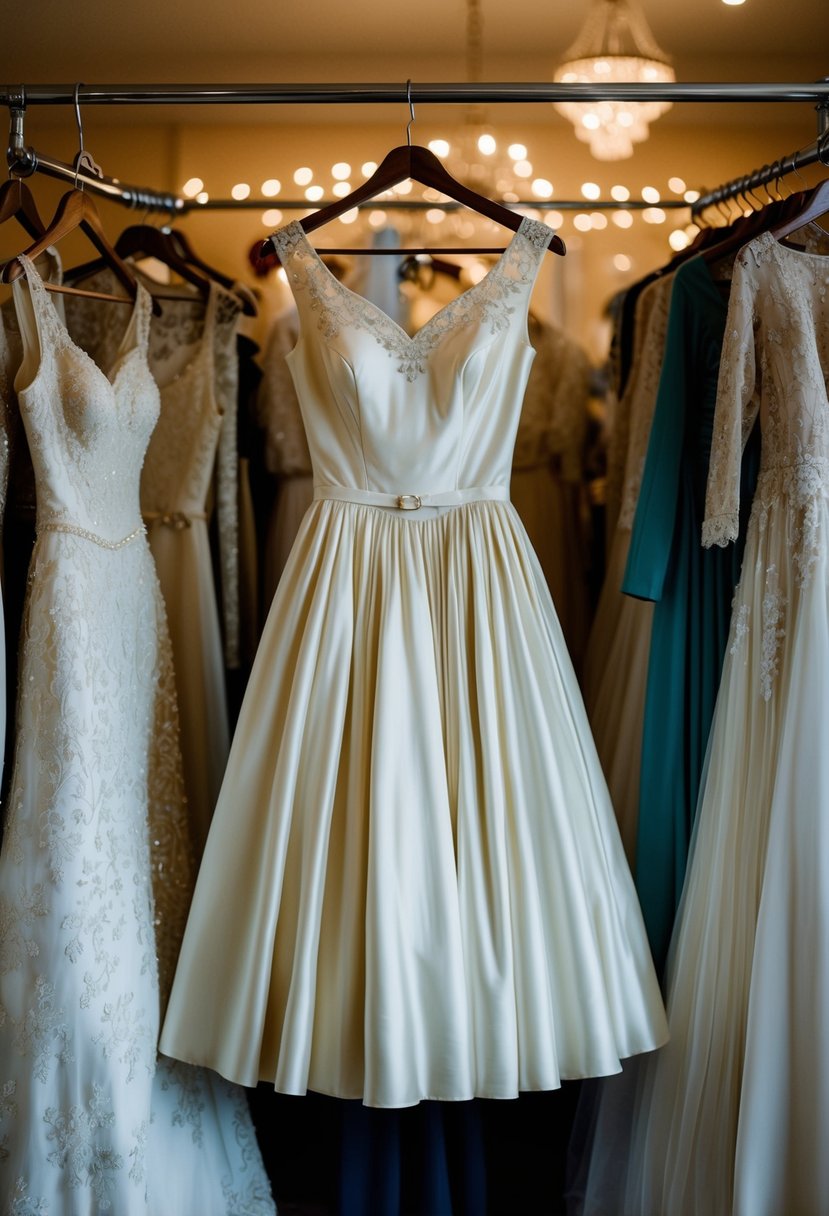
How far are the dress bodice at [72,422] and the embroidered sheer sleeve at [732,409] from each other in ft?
2.95

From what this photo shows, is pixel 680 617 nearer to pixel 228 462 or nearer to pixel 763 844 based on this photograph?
pixel 763 844

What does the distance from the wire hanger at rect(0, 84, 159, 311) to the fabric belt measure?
20.1 inches

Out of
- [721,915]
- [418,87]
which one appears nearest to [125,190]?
[418,87]

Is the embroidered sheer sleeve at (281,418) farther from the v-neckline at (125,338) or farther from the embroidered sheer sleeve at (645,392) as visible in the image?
the embroidered sheer sleeve at (645,392)

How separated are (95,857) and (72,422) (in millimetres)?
628

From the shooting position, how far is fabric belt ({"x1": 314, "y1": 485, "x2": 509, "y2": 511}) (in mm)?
1602

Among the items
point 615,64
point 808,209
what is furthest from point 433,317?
point 615,64

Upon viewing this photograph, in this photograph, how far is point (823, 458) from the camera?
1542mm

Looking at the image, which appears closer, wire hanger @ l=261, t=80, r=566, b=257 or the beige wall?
wire hanger @ l=261, t=80, r=566, b=257

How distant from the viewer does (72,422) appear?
5.20 feet

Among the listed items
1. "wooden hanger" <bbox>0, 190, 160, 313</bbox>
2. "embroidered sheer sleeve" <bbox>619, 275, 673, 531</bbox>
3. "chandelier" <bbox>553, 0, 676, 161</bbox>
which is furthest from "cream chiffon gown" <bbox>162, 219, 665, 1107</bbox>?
"chandelier" <bbox>553, 0, 676, 161</bbox>

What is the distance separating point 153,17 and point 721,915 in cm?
204

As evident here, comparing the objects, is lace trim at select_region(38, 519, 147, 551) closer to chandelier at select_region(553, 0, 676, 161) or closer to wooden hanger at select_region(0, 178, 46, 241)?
wooden hanger at select_region(0, 178, 46, 241)

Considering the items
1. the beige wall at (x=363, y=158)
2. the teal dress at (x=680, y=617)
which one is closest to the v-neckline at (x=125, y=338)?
the teal dress at (x=680, y=617)
